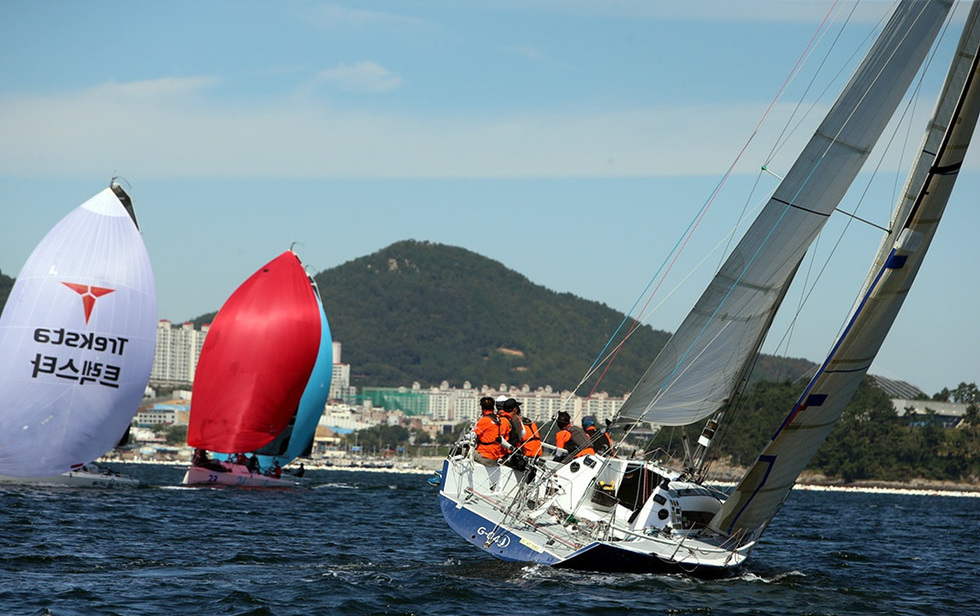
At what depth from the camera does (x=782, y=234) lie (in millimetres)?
16500

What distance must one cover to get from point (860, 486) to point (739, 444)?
20039 millimetres

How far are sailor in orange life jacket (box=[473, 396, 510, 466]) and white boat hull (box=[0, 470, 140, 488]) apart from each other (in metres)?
17.2

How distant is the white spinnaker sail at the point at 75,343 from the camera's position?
27500mm

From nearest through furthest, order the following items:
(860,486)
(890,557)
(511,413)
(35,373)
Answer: (511,413), (890,557), (35,373), (860,486)

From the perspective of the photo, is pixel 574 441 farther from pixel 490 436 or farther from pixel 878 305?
pixel 878 305

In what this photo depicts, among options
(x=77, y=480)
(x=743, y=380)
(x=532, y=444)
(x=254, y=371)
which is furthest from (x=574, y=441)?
(x=254, y=371)

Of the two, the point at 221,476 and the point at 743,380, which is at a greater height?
the point at 743,380

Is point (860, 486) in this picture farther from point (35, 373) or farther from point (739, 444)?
point (35, 373)

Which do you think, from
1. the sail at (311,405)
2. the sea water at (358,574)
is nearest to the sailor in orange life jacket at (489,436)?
the sea water at (358,574)

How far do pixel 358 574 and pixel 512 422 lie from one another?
10.7ft

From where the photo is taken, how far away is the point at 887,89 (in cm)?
1648

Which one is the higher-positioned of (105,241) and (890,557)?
(105,241)

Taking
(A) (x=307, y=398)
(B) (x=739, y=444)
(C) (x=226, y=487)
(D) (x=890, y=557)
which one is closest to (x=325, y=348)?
(A) (x=307, y=398)

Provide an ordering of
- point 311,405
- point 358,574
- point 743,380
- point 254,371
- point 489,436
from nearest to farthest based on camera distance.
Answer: point 358,574, point 489,436, point 743,380, point 254,371, point 311,405
